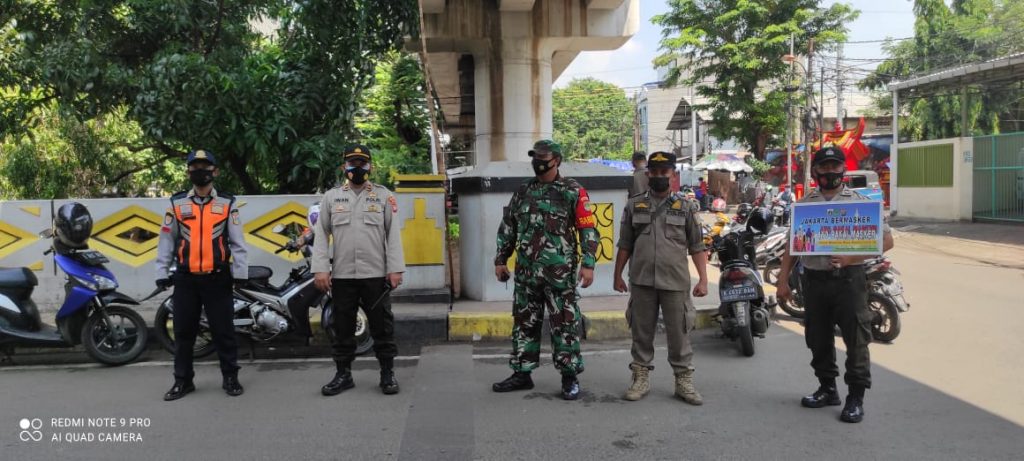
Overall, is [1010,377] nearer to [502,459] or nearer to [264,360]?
[502,459]

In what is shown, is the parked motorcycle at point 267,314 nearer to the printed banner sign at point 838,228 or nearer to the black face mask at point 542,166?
the black face mask at point 542,166

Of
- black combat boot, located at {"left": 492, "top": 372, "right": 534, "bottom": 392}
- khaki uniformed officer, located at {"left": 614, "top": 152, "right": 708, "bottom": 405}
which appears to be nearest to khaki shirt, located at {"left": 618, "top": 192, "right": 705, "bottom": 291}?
khaki uniformed officer, located at {"left": 614, "top": 152, "right": 708, "bottom": 405}

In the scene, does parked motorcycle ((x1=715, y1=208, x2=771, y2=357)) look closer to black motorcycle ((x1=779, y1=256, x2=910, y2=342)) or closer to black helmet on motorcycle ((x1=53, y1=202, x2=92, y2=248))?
black motorcycle ((x1=779, y1=256, x2=910, y2=342))

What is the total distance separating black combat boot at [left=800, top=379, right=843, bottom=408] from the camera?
4.43 meters

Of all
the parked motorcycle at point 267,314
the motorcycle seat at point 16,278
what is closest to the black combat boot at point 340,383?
the parked motorcycle at point 267,314

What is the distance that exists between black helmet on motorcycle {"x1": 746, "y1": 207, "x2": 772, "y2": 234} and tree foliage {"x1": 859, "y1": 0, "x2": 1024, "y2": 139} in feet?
85.1

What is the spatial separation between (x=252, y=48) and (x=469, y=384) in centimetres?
675

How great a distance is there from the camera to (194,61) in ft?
24.4

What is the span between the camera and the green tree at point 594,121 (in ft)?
208

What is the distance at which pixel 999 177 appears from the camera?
18312mm

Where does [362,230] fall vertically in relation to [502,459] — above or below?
above

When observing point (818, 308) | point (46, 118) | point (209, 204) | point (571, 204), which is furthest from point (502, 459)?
point (46, 118)

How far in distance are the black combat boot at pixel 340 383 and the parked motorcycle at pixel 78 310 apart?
1933 mm

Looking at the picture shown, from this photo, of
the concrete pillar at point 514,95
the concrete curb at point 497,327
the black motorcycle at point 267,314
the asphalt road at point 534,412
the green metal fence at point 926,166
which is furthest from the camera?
the green metal fence at point 926,166
